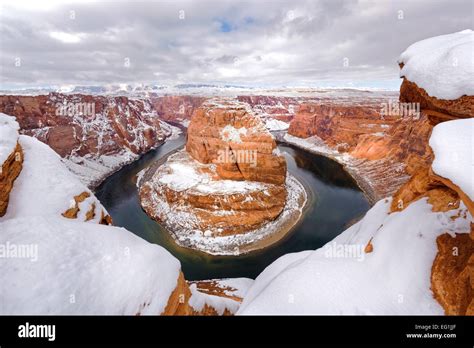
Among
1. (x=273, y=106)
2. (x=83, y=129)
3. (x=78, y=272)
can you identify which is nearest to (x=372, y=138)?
(x=78, y=272)

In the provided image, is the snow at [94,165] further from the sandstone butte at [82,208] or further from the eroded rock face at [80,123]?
the sandstone butte at [82,208]

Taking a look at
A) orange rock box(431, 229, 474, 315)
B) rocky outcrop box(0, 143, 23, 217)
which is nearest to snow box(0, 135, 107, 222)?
rocky outcrop box(0, 143, 23, 217)

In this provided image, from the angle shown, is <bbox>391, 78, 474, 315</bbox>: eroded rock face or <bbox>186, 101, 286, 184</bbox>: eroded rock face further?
<bbox>186, 101, 286, 184</bbox>: eroded rock face

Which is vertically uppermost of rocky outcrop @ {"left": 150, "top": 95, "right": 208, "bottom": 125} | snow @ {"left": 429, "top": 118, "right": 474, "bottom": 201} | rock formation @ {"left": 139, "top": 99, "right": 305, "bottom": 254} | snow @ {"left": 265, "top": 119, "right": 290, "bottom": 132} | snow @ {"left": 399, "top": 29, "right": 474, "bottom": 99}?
rocky outcrop @ {"left": 150, "top": 95, "right": 208, "bottom": 125}

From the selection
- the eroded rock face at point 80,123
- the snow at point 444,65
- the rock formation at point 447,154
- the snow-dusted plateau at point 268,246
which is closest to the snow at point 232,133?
the snow-dusted plateau at point 268,246

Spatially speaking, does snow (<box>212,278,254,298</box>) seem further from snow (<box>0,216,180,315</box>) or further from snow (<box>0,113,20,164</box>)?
snow (<box>0,113,20,164</box>)

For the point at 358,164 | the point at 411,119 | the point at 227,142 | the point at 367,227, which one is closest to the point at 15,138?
the point at 367,227

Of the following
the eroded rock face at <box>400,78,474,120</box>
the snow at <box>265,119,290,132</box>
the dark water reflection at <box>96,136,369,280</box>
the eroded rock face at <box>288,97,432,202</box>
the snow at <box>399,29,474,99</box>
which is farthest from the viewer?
the snow at <box>265,119,290,132</box>
